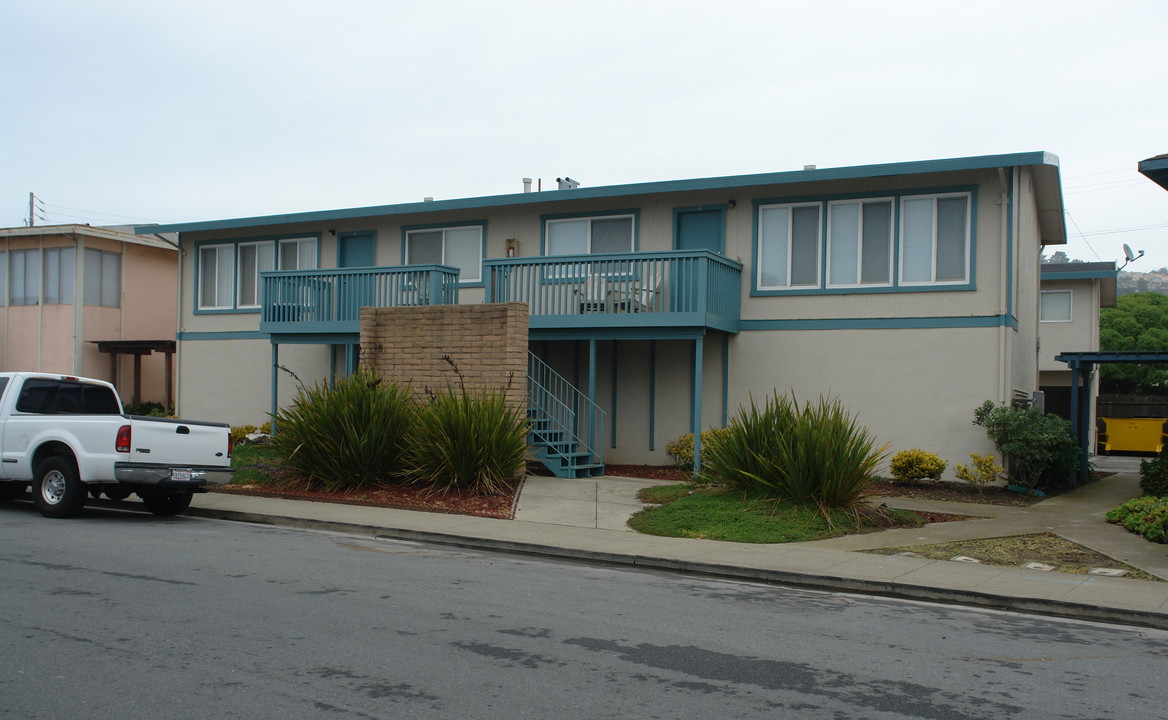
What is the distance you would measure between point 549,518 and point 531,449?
3315 millimetres

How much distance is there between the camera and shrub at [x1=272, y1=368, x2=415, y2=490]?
14.9 metres

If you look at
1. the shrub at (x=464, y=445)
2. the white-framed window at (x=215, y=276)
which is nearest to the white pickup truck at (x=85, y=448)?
the shrub at (x=464, y=445)

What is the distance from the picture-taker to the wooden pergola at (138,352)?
2698 cm

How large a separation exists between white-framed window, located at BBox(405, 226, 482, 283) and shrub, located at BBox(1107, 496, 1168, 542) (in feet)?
42.2

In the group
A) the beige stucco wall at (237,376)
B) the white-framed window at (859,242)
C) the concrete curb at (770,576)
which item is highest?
the white-framed window at (859,242)

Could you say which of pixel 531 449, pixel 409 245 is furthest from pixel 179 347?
pixel 531 449

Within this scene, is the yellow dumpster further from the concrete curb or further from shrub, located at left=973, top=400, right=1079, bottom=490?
the concrete curb

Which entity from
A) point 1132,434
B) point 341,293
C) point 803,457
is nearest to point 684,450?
point 803,457

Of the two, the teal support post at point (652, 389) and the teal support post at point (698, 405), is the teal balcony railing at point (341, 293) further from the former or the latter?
the teal support post at point (698, 405)

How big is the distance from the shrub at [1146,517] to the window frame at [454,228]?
41.3 feet

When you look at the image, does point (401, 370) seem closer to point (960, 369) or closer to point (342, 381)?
point (342, 381)

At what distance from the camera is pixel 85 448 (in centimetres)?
1201

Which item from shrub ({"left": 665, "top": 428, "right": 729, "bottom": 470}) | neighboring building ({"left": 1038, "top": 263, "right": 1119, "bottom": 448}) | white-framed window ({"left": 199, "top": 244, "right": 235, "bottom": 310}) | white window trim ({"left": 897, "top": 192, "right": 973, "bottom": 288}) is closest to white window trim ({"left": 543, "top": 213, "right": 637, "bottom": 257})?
shrub ({"left": 665, "top": 428, "right": 729, "bottom": 470})

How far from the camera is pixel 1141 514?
12.4 meters
